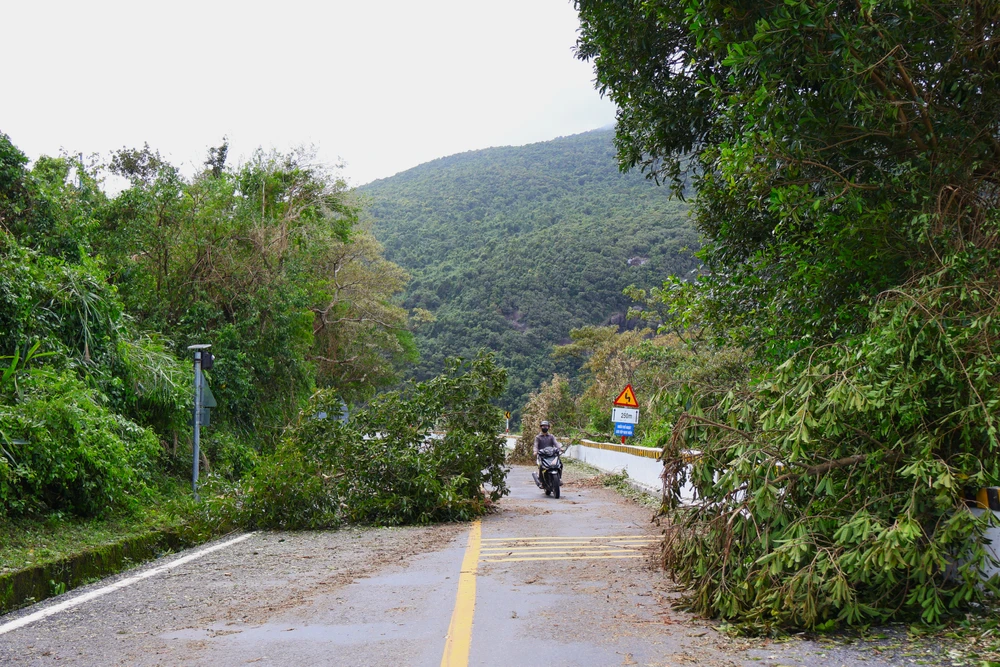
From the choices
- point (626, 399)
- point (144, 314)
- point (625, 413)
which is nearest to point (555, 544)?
point (144, 314)

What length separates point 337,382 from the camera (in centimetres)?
4116

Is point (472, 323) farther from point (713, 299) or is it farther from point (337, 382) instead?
point (713, 299)

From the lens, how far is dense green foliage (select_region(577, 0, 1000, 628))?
6.11 meters

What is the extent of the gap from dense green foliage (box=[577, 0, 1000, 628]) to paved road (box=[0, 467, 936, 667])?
0.76 meters

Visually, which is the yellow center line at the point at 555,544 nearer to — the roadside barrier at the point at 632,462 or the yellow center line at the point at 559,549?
the yellow center line at the point at 559,549

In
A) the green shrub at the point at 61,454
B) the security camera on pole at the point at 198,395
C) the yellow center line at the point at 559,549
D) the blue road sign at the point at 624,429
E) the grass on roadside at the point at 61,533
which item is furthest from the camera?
the blue road sign at the point at 624,429

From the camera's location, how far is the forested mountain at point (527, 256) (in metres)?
71.8

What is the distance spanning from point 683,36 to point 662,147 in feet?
5.40

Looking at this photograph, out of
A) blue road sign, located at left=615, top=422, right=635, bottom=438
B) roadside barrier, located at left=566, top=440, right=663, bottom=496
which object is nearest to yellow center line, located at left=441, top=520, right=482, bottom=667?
roadside barrier, located at left=566, top=440, right=663, bottom=496

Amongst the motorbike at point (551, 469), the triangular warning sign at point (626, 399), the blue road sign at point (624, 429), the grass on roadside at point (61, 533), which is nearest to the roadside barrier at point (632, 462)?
the blue road sign at point (624, 429)

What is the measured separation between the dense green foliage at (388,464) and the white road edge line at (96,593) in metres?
1.70

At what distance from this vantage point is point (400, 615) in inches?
262

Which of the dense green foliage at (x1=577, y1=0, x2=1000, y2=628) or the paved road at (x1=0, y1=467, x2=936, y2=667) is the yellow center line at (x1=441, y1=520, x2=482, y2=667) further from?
the dense green foliage at (x1=577, y1=0, x2=1000, y2=628)

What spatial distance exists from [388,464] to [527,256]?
68.5 m
